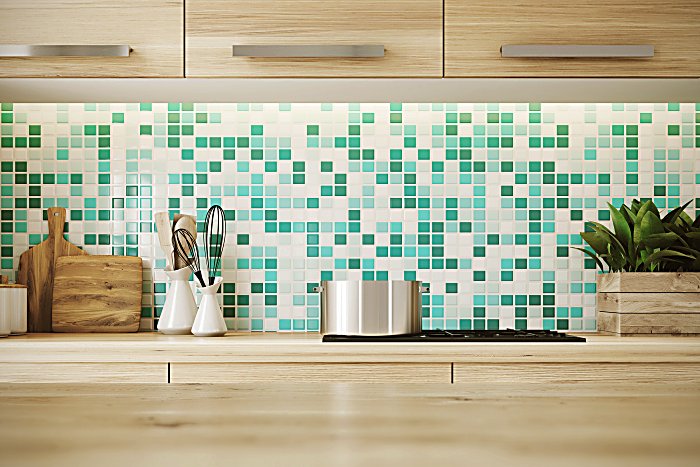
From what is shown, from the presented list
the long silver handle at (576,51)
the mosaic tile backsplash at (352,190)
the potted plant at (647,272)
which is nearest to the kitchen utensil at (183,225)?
the mosaic tile backsplash at (352,190)

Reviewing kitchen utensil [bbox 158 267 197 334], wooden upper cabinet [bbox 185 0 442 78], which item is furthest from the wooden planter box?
kitchen utensil [bbox 158 267 197 334]

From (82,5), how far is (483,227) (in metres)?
1.38

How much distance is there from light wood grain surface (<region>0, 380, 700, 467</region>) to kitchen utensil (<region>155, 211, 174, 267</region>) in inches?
86.0

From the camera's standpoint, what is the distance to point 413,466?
0.17 metres

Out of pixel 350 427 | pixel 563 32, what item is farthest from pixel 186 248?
pixel 350 427

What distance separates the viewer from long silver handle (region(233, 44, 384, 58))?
85.5 inches

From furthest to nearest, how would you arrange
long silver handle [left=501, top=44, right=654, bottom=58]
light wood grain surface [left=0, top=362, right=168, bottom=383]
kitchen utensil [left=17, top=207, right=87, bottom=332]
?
kitchen utensil [left=17, top=207, right=87, bottom=332], long silver handle [left=501, top=44, right=654, bottom=58], light wood grain surface [left=0, top=362, right=168, bottom=383]

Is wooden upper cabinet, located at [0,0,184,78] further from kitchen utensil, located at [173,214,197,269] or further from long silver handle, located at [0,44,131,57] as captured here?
kitchen utensil, located at [173,214,197,269]

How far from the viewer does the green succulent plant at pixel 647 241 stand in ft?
7.49

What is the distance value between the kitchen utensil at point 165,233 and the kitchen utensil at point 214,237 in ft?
0.38

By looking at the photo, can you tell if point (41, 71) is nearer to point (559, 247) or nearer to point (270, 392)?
point (559, 247)

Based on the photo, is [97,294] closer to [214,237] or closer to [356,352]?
[214,237]

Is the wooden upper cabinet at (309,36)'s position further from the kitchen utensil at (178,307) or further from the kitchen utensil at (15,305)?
the kitchen utensil at (15,305)

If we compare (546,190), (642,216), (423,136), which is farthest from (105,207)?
(642,216)
